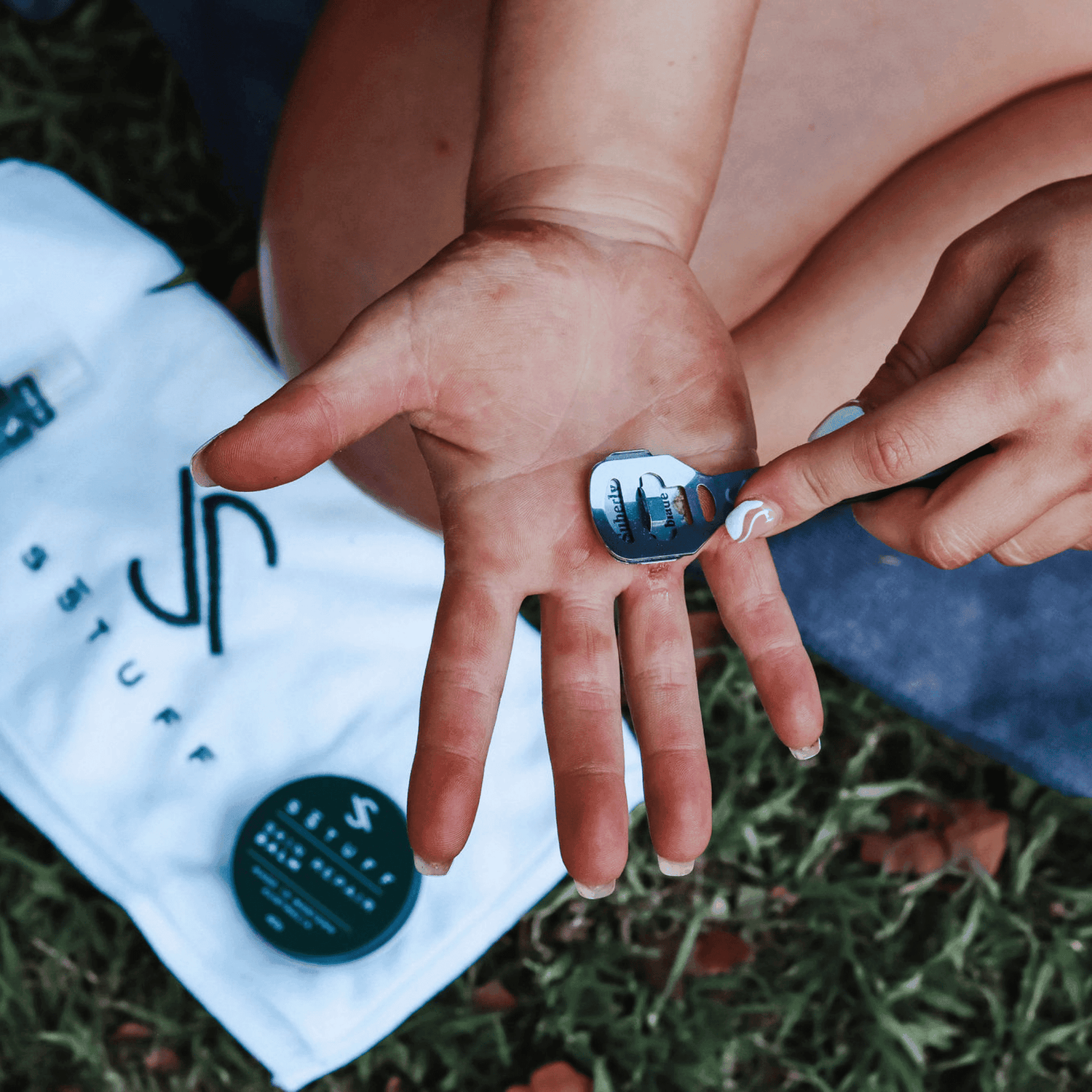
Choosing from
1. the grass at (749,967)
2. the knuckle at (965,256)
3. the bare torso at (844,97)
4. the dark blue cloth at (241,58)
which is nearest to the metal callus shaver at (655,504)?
the knuckle at (965,256)

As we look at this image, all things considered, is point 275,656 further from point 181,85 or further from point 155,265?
point 181,85

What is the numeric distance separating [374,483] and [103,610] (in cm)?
50

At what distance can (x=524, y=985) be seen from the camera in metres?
1.63

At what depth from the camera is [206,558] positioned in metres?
1.62

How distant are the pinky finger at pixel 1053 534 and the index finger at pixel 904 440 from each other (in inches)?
8.3

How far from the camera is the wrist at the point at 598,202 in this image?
121 centimetres

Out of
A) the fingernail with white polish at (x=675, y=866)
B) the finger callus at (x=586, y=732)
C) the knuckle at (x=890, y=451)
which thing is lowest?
the fingernail with white polish at (x=675, y=866)

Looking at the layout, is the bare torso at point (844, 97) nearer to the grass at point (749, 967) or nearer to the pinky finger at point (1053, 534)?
the pinky finger at point (1053, 534)

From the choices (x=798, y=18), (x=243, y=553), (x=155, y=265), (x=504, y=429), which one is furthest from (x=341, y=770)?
(x=798, y=18)

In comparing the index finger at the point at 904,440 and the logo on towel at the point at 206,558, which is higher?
the index finger at the point at 904,440

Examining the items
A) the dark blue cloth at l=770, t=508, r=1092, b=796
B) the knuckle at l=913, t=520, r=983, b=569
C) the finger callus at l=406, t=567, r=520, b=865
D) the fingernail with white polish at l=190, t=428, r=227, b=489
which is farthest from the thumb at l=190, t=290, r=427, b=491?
the dark blue cloth at l=770, t=508, r=1092, b=796

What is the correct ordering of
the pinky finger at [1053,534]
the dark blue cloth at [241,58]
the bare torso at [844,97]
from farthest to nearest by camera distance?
the dark blue cloth at [241,58], the bare torso at [844,97], the pinky finger at [1053,534]

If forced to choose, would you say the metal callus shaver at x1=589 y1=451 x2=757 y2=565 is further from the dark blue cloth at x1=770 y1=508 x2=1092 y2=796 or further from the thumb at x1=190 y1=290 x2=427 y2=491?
the dark blue cloth at x1=770 y1=508 x2=1092 y2=796

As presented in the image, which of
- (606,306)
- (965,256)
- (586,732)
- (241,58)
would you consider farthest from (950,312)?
(241,58)
